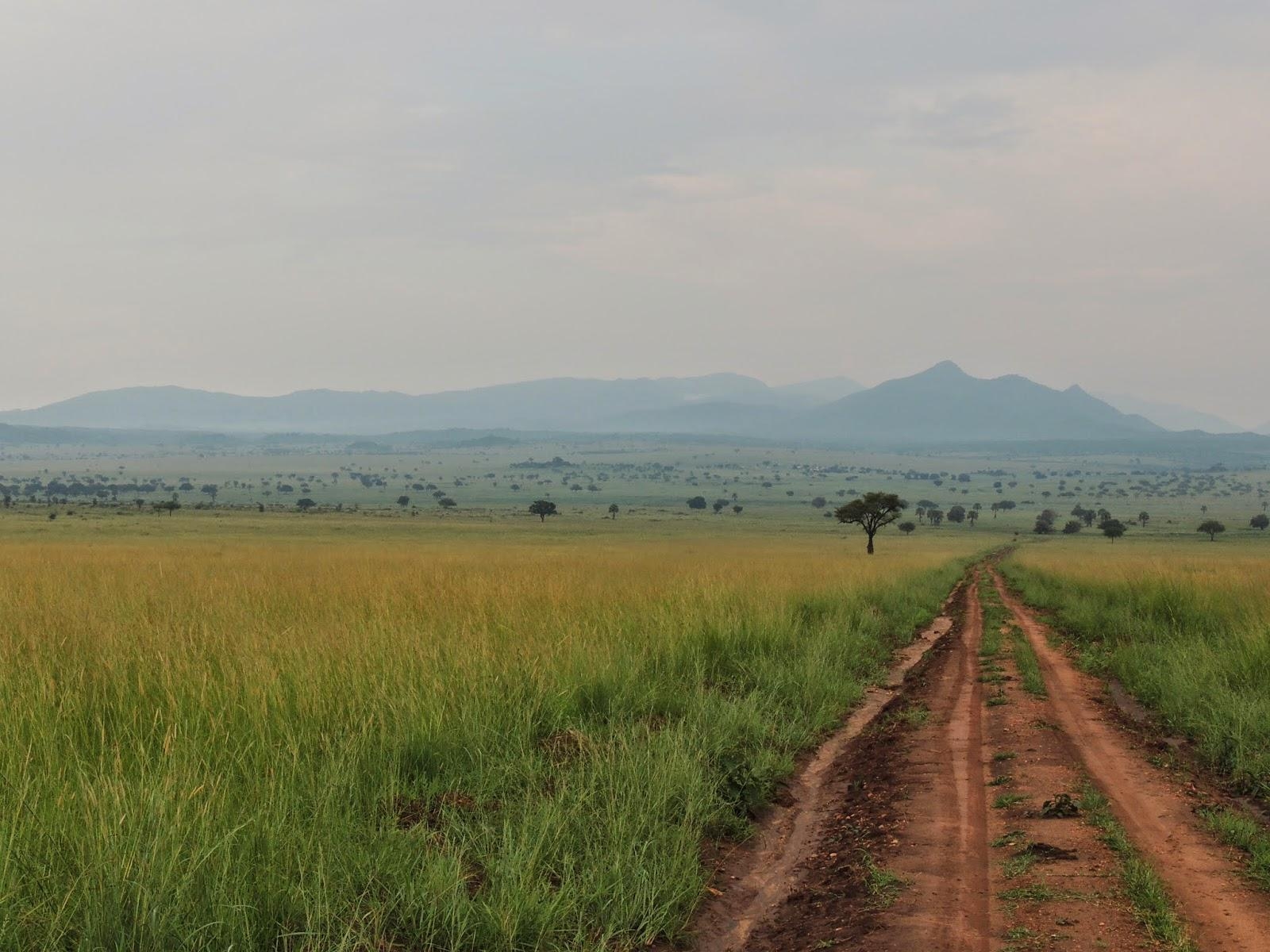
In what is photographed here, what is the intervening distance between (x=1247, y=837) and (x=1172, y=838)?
515mm

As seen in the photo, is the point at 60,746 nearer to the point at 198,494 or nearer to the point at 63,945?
the point at 63,945

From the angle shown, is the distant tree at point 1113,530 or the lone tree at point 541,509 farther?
the lone tree at point 541,509

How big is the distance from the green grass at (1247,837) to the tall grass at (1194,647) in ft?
2.80

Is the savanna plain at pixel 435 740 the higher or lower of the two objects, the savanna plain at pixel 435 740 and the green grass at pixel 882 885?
the higher

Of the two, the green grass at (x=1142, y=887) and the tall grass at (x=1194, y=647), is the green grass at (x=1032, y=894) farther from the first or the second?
the tall grass at (x=1194, y=647)

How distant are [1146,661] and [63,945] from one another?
13810mm

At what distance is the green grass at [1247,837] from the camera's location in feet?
20.9

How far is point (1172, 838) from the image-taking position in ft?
23.2

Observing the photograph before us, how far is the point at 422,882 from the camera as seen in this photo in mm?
5340

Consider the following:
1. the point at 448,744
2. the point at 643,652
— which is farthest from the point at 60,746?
the point at 643,652

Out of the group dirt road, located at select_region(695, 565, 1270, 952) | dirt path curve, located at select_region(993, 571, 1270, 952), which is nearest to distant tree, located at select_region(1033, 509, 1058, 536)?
dirt path curve, located at select_region(993, 571, 1270, 952)

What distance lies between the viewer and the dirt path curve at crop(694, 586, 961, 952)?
5.95 metres

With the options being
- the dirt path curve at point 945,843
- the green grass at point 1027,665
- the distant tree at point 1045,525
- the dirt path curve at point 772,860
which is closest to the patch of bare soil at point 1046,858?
the dirt path curve at point 945,843

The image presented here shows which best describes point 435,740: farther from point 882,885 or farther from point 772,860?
point 882,885
